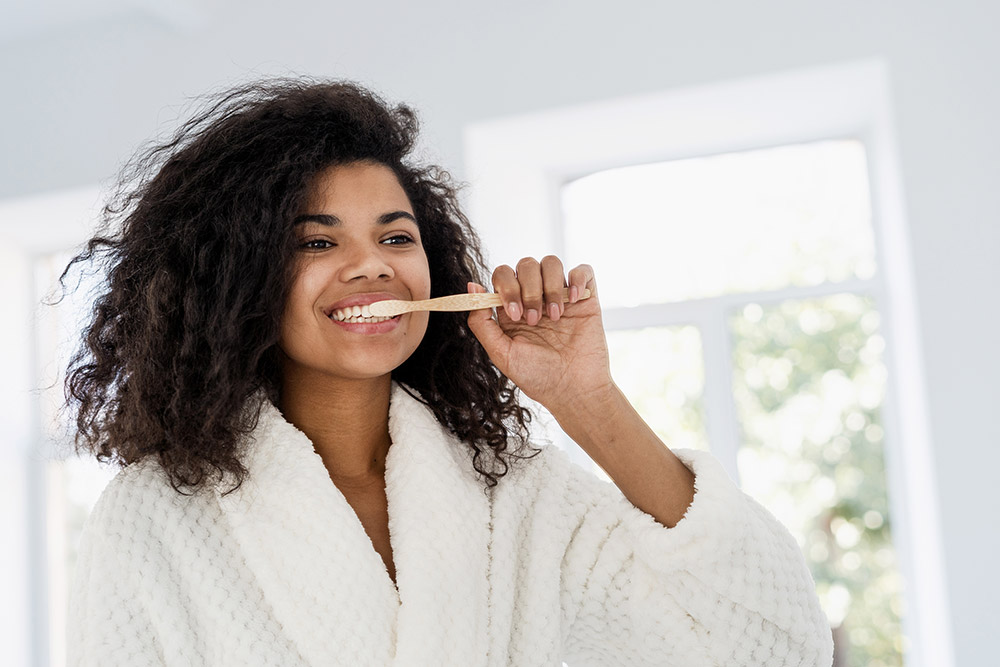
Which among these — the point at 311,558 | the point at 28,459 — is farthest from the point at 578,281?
the point at 28,459

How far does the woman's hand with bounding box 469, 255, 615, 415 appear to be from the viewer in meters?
1.12

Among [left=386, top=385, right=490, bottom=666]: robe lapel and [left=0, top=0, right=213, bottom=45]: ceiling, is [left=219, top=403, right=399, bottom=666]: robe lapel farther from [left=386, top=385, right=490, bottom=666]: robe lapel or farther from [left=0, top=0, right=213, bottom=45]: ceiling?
[left=0, top=0, right=213, bottom=45]: ceiling

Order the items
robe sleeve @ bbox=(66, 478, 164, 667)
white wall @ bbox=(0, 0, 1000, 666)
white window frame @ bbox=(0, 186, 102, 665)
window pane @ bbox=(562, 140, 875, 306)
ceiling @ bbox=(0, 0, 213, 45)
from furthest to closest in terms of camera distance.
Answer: white window frame @ bbox=(0, 186, 102, 665) → window pane @ bbox=(562, 140, 875, 306) → ceiling @ bbox=(0, 0, 213, 45) → white wall @ bbox=(0, 0, 1000, 666) → robe sleeve @ bbox=(66, 478, 164, 667)

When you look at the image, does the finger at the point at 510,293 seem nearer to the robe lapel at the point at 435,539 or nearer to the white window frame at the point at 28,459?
the robe lapel at the point at 435,539

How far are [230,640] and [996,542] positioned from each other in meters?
1.82

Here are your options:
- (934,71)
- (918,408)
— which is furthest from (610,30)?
(918,408)

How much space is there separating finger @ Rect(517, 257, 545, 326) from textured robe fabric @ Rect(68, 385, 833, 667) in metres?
0.23

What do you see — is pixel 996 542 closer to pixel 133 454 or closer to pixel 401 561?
pixel 401 561

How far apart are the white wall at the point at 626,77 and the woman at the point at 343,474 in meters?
1.28

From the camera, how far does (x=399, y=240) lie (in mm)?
1242

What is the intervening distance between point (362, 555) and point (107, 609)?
0.27m

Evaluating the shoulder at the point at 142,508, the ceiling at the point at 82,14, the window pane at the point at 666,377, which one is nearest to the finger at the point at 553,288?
the shoulder at the point at 142,508

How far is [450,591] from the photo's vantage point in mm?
1116

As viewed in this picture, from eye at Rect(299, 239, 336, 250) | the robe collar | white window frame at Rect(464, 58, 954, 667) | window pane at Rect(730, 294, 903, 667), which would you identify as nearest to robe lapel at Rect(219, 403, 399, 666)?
the robe collar
